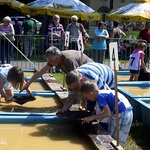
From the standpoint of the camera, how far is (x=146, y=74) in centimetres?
1062

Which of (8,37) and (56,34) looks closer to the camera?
(8,37)

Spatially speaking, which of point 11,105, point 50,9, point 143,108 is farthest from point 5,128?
point 50,9

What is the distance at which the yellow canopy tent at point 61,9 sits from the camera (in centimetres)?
1691

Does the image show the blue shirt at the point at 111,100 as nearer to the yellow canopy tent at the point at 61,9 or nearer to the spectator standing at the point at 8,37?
the spectator standing at the point at 8,37

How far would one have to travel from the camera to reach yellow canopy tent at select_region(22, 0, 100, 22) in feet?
55.5

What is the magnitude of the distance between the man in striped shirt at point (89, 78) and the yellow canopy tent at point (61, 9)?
11425mm

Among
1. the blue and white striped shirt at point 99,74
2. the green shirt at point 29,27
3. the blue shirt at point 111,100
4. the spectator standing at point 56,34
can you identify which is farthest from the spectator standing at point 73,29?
the blue shirt at point 111,100

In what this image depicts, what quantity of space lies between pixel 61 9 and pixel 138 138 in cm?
1126

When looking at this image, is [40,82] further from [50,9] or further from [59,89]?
[50,9]

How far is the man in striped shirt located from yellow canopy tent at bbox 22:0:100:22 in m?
11.4

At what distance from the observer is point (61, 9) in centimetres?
1705

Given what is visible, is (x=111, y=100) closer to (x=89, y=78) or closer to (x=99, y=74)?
(x=89, y=78)

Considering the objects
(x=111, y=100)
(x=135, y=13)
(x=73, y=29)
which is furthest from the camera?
(x=135, y=13)

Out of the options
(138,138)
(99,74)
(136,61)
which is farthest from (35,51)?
(99,74)
